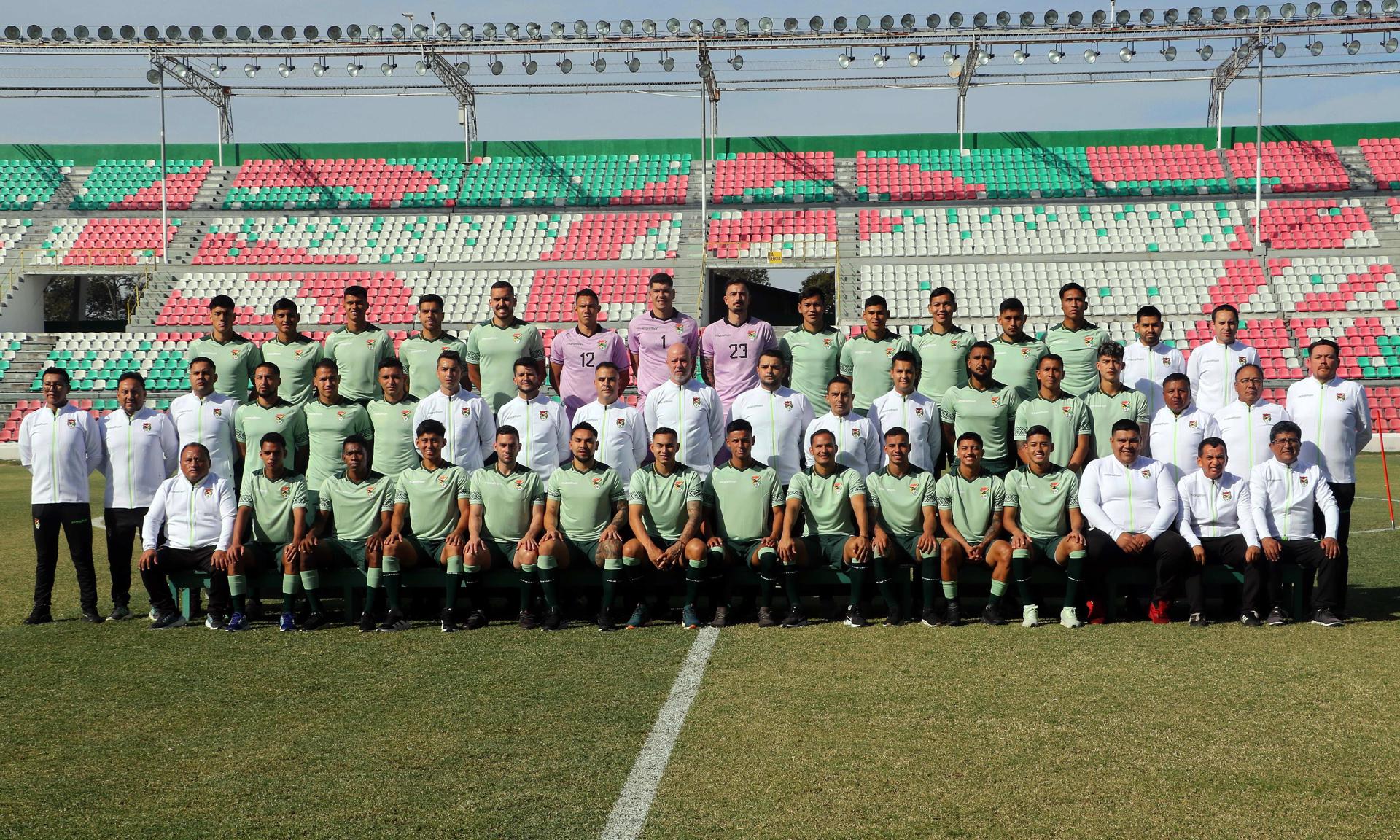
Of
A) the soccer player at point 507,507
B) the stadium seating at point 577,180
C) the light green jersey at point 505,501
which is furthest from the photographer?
the stadium seating at point 577,180

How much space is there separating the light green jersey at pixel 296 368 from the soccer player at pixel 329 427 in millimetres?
535

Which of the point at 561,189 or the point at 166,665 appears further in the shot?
the point at 561,189

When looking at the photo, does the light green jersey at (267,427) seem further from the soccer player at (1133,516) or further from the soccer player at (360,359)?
the soccer player at (1133,516)

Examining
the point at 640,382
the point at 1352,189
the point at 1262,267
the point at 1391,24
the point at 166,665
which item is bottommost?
the point at 166,665

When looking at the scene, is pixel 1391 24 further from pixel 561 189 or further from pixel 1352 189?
pixel 561 189

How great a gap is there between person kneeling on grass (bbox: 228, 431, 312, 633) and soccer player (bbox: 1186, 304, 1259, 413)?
6.36 meters

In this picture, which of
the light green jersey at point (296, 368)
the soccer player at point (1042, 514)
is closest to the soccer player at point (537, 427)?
the light green jersey at point (296, 368)

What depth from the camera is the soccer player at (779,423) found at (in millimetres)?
8703

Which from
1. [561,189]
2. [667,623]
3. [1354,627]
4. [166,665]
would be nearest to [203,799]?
[166,665]

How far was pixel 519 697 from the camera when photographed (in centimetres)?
620

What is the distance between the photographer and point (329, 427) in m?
8.60

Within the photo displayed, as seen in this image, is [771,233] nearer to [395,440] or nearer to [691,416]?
[691,416]

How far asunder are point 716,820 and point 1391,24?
31717 mm

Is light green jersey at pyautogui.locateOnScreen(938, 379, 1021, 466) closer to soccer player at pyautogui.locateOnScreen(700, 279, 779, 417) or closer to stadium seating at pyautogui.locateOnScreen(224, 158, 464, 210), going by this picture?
soccer player at pyautogui.locateOnScreen(700, 279, 779, 417)
